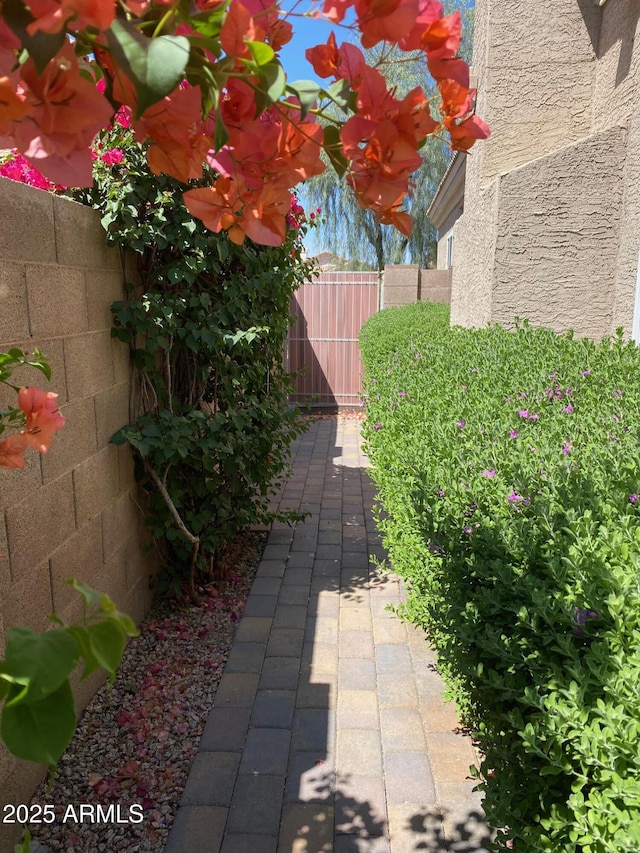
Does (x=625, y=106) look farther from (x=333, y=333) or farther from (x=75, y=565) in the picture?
(x=333, y=333)

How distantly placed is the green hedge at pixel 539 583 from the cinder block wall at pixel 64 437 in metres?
1.26

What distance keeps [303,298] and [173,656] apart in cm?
885

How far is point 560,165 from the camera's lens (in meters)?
4.54

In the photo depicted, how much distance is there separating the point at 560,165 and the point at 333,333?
23.5 feet

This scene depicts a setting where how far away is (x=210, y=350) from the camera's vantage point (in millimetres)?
3500

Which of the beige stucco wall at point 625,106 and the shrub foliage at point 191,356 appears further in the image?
the beige stucco wall at point 625,106

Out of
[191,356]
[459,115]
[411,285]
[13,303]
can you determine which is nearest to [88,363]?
[13,303]

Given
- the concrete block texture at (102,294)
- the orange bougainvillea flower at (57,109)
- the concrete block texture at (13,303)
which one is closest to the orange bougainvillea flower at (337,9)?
the orange bougainvillea flower at (57,109)

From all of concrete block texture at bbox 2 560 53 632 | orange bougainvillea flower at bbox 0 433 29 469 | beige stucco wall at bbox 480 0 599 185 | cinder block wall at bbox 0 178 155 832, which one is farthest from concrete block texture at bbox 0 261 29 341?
beige stucco wall at bbox 480 0 599 185

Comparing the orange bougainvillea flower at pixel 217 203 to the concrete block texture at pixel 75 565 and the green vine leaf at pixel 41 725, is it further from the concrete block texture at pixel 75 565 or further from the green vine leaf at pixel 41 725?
the concrete block texture at pixel 75 565

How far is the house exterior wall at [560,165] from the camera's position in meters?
4.39

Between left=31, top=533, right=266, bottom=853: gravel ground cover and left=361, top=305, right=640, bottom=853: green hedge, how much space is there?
1.10m

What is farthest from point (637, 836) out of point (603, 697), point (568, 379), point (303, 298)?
point (303, 298)

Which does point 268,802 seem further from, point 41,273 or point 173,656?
point 41,273
